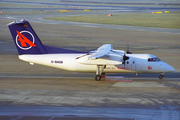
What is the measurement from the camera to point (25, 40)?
26.2 m

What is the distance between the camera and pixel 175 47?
1799 inches

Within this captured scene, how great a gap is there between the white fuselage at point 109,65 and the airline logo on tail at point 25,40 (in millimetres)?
990

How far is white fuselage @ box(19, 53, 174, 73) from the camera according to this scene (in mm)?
26281

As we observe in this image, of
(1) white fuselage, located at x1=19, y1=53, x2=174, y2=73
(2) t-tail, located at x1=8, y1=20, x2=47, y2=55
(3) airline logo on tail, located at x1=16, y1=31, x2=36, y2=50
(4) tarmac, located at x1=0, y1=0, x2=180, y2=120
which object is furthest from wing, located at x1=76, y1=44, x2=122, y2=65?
(3) airline logo on tail, located at x1=16, y1=31, x2=36, y2=50

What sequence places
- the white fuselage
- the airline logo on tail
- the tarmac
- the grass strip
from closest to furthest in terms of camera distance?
→ 1. the tarmac
2. the airline logo on tail
3. the white fuselage
4. the grass strip

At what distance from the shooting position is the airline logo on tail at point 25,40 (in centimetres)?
2606

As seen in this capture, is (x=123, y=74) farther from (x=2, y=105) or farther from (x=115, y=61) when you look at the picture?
(x=2, y=105)

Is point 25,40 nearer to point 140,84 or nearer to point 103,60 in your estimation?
point 103,60

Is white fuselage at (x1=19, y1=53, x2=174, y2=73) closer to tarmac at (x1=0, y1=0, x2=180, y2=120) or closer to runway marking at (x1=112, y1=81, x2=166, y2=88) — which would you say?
tarmac at (x1=0, y1=0, x2=180, y2=120)

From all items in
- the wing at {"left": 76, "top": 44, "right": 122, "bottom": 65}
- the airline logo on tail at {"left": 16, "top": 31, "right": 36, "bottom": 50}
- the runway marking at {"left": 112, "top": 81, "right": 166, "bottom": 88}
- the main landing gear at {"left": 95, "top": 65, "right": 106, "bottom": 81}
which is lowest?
the runway marking at {"left": 112, "top": 81, "right": 166, "bottom": 88}

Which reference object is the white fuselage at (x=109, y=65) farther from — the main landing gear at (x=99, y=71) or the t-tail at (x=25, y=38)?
the t-tail at (x=25, y=38)

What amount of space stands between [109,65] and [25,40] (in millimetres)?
8596

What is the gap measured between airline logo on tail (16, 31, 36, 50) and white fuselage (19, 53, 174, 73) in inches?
39.0

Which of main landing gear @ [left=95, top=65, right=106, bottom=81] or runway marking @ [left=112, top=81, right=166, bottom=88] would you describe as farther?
main landing gear @ [left=95, top=65, right=106, bottom=81]
